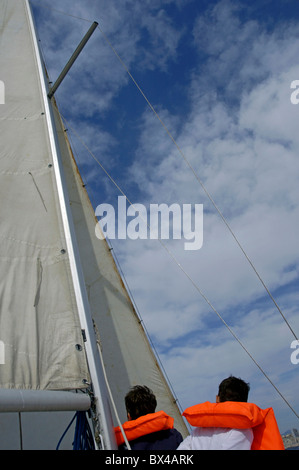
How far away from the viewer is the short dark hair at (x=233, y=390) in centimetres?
239

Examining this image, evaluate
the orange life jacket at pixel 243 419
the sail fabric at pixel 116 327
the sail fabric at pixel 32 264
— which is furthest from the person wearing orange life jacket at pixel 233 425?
the sail fabric at pixel 116 327

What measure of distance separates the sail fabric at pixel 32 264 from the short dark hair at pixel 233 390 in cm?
106

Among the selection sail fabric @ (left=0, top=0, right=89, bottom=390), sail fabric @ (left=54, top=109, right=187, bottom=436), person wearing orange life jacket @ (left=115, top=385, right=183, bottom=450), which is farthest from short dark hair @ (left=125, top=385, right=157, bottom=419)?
sail fabric @ (left=54, top=109, right=187, bottom=436)

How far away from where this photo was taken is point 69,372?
2795 mm

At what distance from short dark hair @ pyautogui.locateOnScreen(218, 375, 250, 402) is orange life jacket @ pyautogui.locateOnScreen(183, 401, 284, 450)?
17cm

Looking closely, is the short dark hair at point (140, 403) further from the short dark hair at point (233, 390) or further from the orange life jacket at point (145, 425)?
the short dark hair at point (233, 390)

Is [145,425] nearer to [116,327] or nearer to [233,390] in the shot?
[233,390]

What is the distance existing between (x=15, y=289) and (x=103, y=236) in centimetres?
283

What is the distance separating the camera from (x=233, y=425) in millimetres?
2160

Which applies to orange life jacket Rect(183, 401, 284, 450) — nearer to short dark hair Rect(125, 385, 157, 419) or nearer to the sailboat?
short dark hair Rect(125, 385, 157, 419)

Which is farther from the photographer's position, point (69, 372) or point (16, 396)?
point (69, 372)

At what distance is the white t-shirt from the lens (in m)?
2.13
